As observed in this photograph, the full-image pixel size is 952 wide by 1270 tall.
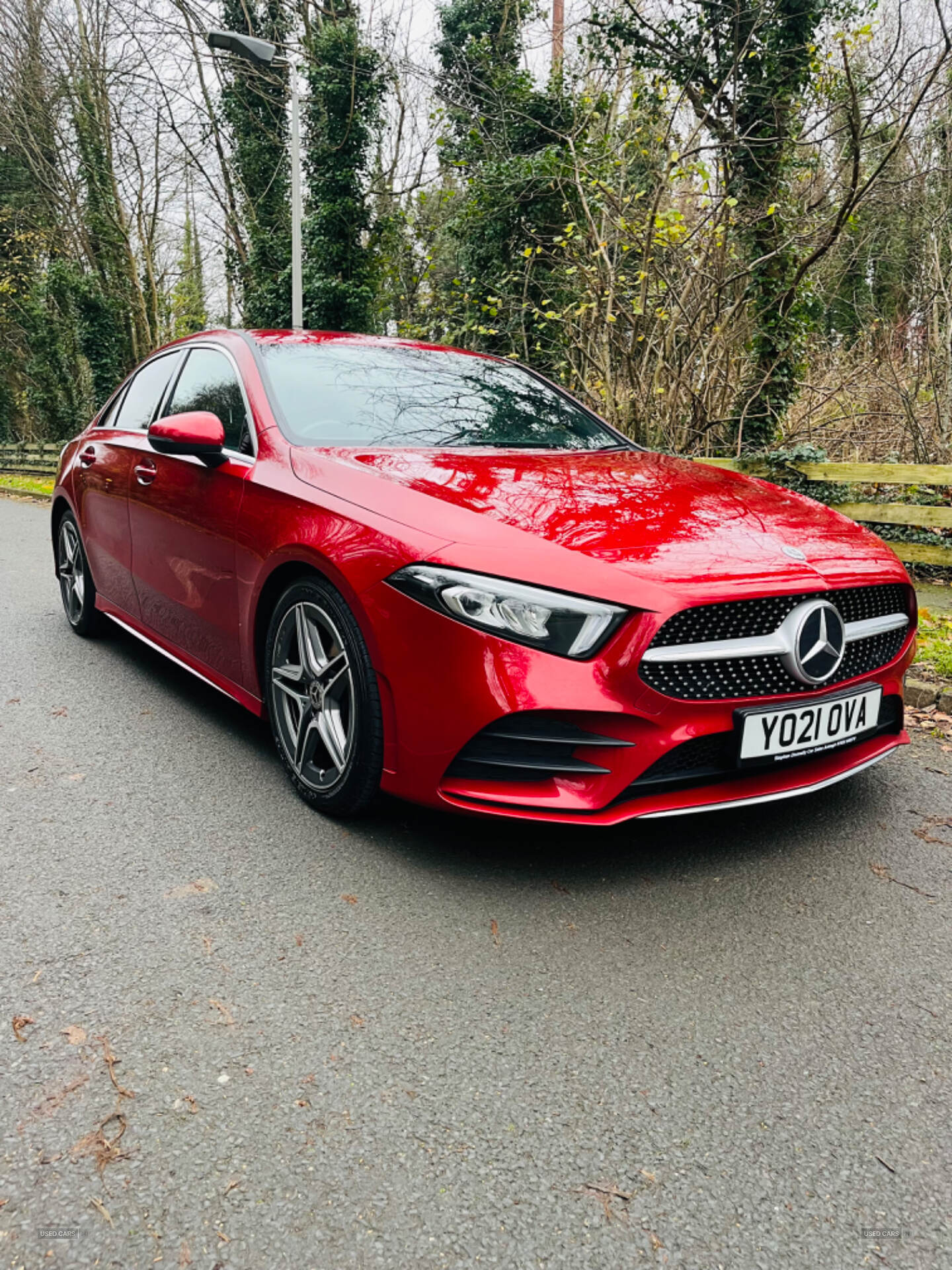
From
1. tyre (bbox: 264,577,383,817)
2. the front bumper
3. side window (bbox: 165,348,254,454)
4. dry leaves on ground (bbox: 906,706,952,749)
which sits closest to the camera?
the front bumper

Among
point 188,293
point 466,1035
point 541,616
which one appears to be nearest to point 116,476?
point 541,616

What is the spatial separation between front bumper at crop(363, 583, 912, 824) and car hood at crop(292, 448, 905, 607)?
210 mm

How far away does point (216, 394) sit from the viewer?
154 inches

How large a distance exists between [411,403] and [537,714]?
5.70ft

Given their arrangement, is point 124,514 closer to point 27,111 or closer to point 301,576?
point 301,576

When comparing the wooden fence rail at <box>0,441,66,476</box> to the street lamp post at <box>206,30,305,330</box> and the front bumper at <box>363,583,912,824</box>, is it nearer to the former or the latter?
the street lamp post at <box>206,30,305,330</box>

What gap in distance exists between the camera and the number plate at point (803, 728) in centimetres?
254

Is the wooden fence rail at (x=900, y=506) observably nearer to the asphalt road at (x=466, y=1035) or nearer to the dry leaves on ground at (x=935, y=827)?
the dry leaves on ground at (x=935, y=827)

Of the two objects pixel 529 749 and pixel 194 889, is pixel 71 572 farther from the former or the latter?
pixel 529 749

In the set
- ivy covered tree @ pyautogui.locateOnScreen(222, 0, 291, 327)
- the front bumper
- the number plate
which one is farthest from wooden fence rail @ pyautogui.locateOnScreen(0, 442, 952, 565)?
ivy covered tree @ pyautogui.locateOnScreen(222, 0, 291, 327)

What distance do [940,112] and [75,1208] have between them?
1415 centimetres

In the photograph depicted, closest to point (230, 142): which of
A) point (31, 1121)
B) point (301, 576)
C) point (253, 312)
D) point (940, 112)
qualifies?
point (253, 312)

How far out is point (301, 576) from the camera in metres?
3.07

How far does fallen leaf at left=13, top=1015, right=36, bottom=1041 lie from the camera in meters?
1.98
